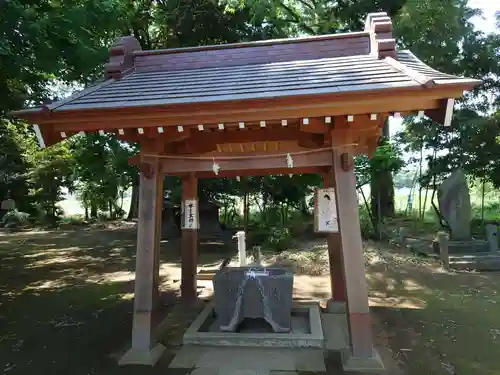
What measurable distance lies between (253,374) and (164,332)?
1.85m

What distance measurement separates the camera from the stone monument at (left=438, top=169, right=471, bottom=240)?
10766 millimetres

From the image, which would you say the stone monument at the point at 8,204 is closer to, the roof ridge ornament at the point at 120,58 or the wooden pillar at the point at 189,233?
the wooden pillar at the point at 189,233

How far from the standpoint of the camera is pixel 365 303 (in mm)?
4078

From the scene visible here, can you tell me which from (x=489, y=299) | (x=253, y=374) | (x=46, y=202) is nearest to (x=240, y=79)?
(x=253, y=374)

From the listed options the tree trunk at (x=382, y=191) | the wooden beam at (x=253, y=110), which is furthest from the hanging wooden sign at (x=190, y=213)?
the tree trunk at (x=382, y=191)

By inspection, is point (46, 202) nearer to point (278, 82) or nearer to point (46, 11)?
point (46, 11)

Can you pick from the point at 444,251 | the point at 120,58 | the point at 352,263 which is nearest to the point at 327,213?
the point at 352,263

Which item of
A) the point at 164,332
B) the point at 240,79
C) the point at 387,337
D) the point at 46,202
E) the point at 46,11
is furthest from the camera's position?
the point at 46,202

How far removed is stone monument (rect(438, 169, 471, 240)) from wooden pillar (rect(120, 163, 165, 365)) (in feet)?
30.0

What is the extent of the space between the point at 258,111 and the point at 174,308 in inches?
157

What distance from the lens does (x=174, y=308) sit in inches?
253

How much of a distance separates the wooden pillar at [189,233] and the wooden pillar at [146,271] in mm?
1602

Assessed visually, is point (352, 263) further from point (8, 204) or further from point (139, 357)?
point (8, 204)

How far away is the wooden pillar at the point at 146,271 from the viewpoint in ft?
14.3
